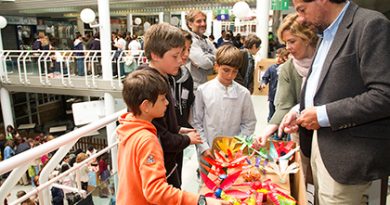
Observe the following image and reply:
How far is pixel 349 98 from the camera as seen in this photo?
1.16m

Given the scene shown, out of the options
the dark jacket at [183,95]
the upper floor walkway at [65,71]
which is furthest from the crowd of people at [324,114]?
the upper floor walkway at [65,71]

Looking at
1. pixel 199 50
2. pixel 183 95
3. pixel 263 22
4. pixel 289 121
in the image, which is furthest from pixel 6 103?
pixel 289 121

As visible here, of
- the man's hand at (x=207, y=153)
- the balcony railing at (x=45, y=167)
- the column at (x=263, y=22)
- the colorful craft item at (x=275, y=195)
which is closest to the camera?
the colorful craft item at (x=275, y=195)

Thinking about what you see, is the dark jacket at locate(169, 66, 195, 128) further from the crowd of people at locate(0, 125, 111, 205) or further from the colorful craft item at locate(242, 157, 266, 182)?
the colorful craft item at locate(242, 157, 266, 182)

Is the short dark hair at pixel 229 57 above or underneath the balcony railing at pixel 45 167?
above

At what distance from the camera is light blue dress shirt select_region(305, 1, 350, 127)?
122cm

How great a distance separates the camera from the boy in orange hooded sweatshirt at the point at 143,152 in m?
1.17

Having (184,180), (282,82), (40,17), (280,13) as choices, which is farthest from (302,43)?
(40,17)

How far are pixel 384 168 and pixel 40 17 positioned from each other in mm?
18675

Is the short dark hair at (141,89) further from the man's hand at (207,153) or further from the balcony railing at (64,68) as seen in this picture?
the balcony railing at (64,68)

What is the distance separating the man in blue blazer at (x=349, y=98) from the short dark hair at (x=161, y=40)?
0.61 metres

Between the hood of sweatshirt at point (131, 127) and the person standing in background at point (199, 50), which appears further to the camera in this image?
the person standing in background at point (199, 50)

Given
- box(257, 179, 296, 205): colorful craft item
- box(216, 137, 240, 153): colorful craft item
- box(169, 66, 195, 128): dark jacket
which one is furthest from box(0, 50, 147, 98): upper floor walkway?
box(257, 179, 296, 205): colorful craft item

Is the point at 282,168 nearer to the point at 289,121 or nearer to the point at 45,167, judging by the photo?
the point at 289,121
